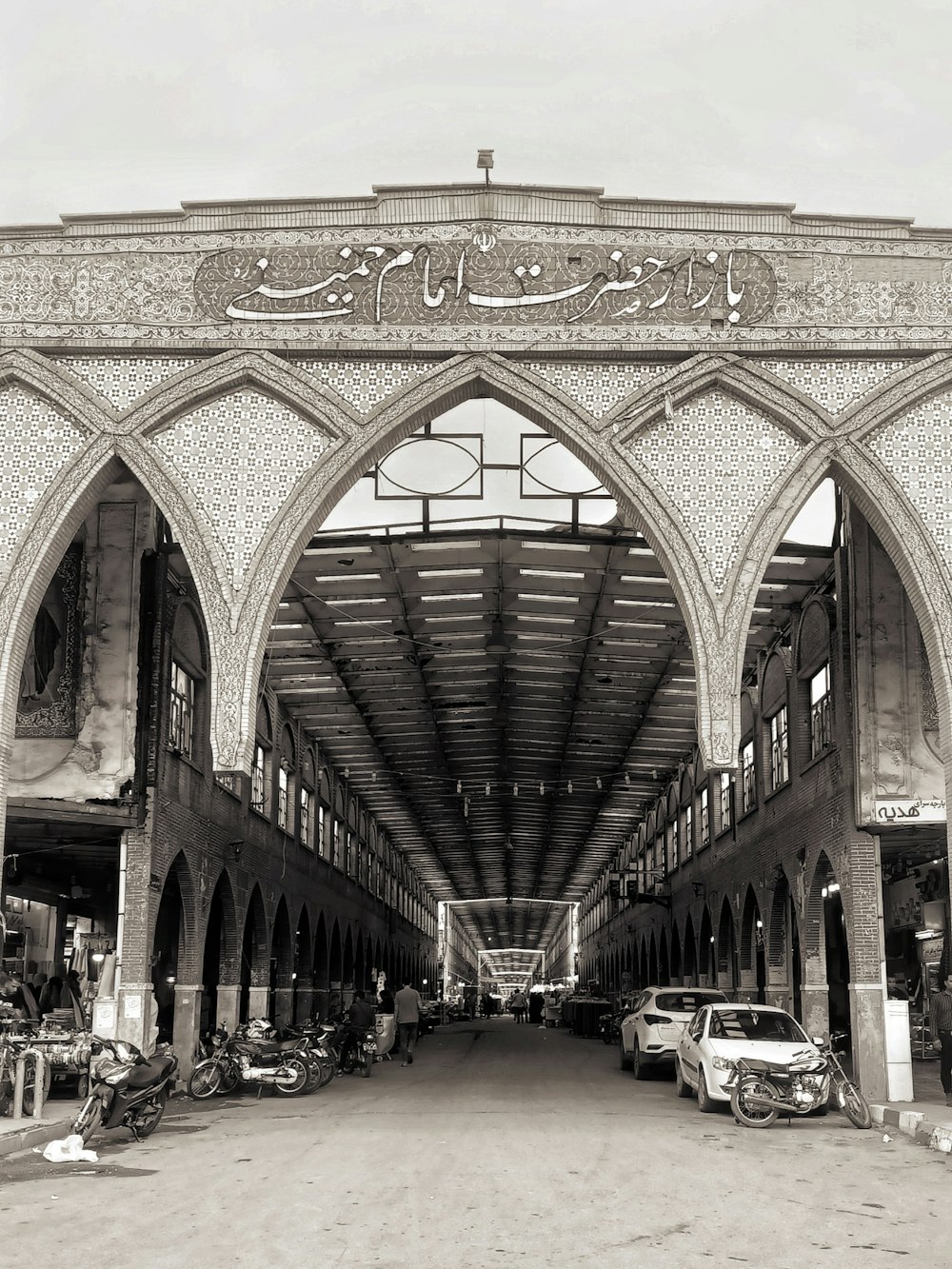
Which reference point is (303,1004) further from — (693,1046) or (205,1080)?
(693,1046)

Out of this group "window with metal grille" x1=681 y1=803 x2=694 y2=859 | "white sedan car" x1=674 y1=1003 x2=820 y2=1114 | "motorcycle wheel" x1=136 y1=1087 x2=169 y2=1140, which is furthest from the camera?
"window with metal grille" x1=681 y1=803 x2=694 y2=859

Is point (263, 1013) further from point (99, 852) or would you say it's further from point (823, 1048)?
point (823, 1048)

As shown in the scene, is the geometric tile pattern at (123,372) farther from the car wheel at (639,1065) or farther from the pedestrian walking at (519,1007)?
the pedestrian walking at (519,1007)

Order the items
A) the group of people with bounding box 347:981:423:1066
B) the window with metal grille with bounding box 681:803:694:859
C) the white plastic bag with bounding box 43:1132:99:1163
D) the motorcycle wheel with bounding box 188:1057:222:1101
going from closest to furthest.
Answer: the white plastic bag with bounding box 43:1132:99:1163, the motorcycle wheel with bounding box 188:1057:222:1101, the group of people with bounding box 347:981:423:1066, the window with metal grille with bounding box 681:803:694:859

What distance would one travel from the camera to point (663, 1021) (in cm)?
2139

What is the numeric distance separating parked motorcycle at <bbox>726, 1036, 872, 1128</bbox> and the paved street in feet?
0.76

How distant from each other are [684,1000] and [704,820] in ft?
38.3

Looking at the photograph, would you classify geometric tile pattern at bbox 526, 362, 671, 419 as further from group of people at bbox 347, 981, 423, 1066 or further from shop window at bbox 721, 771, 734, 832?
shop window at bbox 721, 771, 734, 832

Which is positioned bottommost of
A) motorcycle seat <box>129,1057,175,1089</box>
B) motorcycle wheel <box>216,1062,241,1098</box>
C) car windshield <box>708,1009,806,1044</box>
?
motorcycle wheel <box>216,1062,241,1098</box>

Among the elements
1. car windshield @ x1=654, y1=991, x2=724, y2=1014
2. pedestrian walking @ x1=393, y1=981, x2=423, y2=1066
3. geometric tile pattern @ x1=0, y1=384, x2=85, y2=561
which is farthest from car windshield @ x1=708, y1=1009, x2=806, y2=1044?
pedestrian walking @ x1=393, y1=981, x2=423, y2=1066

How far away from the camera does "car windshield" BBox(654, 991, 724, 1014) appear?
70.9 ft

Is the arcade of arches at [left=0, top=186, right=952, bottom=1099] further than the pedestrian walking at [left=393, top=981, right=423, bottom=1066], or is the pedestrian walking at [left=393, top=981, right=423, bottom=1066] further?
the pedestrian walking at [left=393, top=981, right=423, bottom=1066]

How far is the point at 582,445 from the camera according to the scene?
543 inches

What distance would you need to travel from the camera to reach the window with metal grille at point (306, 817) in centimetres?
3156
